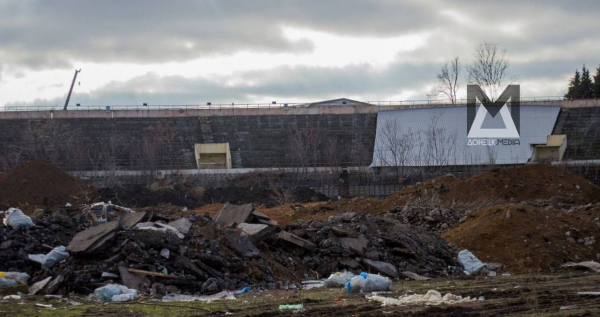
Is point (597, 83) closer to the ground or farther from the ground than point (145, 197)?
farther from the ground

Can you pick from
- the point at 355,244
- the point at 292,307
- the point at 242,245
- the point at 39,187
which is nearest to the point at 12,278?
the point at 242,245

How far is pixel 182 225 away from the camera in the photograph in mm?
12898

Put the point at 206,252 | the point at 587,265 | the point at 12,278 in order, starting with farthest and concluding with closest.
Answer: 1. the point at 587,265
2. the point at 206,252
3. the point at 12,278

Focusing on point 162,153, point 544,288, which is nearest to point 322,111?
point 162,153

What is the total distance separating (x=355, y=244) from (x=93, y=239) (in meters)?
5.10

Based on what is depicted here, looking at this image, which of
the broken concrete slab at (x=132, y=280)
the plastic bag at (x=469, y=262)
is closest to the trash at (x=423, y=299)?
the broken concrete slab at (x=132, y=280)

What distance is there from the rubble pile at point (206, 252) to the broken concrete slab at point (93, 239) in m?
0.02

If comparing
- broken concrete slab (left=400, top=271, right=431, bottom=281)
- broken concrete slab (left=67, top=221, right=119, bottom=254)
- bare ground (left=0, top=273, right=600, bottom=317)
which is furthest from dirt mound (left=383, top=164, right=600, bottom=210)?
broken concrete slab (left=67, top=221, right=119, bottom=254)

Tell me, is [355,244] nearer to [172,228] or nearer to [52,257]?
[172,228]

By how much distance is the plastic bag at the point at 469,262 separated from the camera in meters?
13.7

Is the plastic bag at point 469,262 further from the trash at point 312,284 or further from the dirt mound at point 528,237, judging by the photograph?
the trash at point 312,284

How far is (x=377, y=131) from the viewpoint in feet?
151

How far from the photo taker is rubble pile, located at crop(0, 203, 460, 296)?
34.6ft

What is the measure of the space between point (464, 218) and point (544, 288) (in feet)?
26.8
